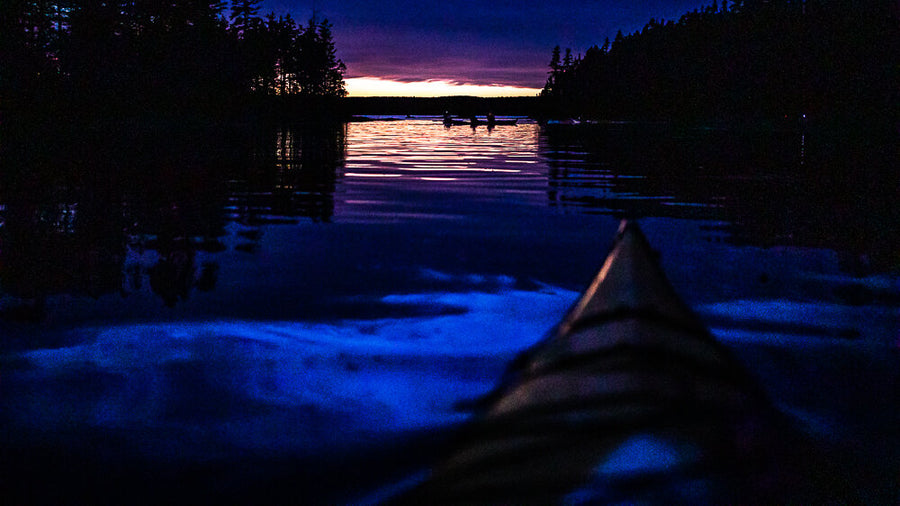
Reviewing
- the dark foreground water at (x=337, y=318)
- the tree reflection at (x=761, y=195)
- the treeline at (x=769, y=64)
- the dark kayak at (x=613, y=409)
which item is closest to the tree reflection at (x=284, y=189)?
the dark foreground water at (x=337, y=318)

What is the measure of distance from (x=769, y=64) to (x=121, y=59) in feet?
236

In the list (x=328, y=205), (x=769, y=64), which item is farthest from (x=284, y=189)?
(x=769, y=64)

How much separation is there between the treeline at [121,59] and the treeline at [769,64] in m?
59.9

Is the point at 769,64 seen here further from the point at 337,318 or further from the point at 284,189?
the point at 337,318

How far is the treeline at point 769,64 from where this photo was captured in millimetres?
81125

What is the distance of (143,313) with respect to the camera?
795cm

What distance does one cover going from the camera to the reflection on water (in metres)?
10.3

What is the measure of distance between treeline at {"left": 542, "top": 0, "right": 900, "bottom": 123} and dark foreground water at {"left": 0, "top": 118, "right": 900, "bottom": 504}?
7222 centimetres

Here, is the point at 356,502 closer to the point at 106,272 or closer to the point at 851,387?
the point at 851,387

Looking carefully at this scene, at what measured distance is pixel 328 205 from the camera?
17.0 metres

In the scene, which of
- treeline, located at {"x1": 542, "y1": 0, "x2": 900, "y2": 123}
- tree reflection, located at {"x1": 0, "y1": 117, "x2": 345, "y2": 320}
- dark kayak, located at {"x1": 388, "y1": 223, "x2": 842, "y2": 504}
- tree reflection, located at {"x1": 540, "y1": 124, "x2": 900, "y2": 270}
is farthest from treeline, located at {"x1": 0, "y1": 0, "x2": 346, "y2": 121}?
treeline, located at {"x1": 542, "y1": 0, "x2": 900, "y2": 123}

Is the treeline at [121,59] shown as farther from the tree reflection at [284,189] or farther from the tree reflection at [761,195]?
the tree reflection at [761,195]

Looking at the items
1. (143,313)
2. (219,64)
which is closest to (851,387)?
(143,313)

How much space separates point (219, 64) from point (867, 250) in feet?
247
